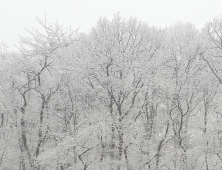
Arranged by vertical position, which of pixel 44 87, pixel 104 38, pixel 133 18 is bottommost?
pixel 44 87

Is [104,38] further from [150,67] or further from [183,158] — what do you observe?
[183,158]

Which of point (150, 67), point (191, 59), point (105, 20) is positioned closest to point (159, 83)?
point (150, 67)

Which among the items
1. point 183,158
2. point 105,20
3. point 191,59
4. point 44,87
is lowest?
point 183,158

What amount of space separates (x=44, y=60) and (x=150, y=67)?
6930 mm

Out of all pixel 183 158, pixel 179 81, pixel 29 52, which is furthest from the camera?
pixel 179 81

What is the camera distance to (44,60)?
11539 millimetres

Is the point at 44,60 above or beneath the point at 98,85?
above

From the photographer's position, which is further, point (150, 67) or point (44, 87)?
point (150, 67)

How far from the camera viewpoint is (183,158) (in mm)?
12086

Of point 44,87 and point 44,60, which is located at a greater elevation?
point 44,60

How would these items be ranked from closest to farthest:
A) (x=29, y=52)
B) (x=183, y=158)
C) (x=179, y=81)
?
(x=29, y=52), (x=183, y=158), (x=179, y=81)

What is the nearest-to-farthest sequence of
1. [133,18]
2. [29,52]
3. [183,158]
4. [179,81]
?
[29,52]
[183,158]
[179,81]
[133,18]

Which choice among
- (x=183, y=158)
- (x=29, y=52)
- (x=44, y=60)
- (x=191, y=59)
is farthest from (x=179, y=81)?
(x=29, y=52)

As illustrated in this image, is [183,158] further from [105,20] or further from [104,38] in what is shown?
[105,20]
